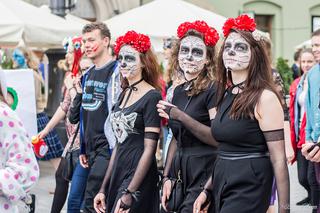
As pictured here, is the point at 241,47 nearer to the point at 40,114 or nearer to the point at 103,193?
the point at 103,193

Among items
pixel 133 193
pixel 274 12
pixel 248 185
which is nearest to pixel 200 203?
pixel 248 185

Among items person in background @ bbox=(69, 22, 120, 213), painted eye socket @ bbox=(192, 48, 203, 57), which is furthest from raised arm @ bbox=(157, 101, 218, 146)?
person in background @ bbox=(69, 22, 120, 213)

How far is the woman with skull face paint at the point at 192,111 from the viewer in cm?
519

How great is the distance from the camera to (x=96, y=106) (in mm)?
6488

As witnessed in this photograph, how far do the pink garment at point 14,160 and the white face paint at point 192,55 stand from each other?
1.81 m

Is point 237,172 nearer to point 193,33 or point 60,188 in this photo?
point 193,33

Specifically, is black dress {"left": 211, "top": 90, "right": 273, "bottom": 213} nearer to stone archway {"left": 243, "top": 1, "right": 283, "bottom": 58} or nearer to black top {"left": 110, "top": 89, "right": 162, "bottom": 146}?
black top {"left": 110, "top": 89, "right": 162, "bottom": 146}

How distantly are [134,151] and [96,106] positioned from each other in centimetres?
96

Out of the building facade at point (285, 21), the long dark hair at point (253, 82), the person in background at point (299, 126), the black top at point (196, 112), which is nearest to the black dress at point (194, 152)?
the black top at point (196, 112)

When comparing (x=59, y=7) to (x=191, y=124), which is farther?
(x=59, y=7)

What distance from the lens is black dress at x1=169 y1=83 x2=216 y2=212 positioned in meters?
5.18

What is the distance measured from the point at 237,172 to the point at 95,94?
234cm

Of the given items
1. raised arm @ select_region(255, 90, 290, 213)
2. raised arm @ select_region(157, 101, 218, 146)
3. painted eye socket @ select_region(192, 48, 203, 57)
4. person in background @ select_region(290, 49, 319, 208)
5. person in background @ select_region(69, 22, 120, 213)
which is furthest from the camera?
person in background @ select_region(290, 49, 319, 208)

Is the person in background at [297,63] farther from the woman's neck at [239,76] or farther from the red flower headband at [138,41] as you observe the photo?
the woman's neck at [239,76]
